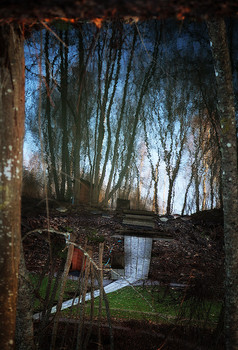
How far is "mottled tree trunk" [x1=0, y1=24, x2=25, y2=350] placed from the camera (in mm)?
1774

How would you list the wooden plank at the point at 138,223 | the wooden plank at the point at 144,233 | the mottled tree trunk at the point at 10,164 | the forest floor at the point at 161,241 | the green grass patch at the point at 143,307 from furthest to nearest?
the wooden plank at the point at 138,223
the wooden plank at the point at 144,233
the forest floor at the point at 161,241
the green grass patch at the point at 143,307
the mottled tree trunk at the point at 10,164

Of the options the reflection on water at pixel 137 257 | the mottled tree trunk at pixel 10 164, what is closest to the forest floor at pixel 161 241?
the reflection on water at pixel 137 257

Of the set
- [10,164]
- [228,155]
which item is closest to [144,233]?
[228,155]

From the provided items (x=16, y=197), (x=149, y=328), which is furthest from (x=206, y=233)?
(x=16, y=197)

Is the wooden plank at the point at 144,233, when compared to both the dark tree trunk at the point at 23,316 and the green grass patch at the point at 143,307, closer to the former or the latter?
the green grass patch at the point at 143,307

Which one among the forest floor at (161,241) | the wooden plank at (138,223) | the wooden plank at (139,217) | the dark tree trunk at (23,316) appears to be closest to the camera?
the dark tree trunk at (23,316)

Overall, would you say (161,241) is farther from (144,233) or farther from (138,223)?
(138,223)

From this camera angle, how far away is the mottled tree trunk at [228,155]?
2.79m

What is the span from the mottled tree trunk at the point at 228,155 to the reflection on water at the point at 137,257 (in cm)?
414

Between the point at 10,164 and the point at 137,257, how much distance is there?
5.63 m

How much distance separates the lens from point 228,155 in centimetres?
287

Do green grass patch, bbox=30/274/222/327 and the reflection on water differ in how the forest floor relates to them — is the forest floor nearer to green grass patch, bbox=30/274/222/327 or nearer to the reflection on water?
the reflection on water

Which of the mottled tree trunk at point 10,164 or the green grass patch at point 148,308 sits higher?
the mottled tree trunk at point 10,164

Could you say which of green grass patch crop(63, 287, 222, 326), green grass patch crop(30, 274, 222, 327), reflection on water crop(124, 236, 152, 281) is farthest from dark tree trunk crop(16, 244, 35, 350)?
reflection on water crop(124, 236, 152, 281)
